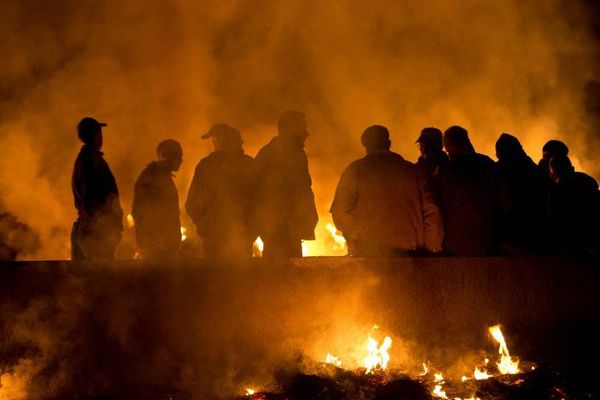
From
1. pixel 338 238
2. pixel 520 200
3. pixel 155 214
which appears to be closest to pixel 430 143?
pixel 520 200

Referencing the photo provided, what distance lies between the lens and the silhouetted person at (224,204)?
630 cm

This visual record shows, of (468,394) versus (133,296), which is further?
(133,296)

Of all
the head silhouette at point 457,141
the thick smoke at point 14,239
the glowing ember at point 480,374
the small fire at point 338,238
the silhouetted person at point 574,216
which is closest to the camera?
the glowing ember at point 480,374

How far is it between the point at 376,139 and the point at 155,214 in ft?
7.65

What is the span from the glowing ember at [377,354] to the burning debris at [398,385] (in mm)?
53

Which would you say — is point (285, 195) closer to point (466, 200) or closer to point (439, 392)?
point (466, 200)

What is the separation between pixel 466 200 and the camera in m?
5.64

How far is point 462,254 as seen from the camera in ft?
18.7

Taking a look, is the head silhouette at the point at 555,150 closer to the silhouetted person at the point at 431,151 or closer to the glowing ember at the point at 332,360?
the silhouetted person at the point at 431,151

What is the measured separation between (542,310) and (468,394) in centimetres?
131

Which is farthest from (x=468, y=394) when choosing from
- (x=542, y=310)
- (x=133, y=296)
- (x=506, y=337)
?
(x=133, y=296)

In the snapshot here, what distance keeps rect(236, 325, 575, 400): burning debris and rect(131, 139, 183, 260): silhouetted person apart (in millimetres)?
2002

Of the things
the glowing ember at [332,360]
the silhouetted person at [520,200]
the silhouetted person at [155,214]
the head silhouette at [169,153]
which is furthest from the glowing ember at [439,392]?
the head silhouette at [169,153]

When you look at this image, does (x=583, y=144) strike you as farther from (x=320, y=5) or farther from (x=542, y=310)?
(x=542, y=310)
